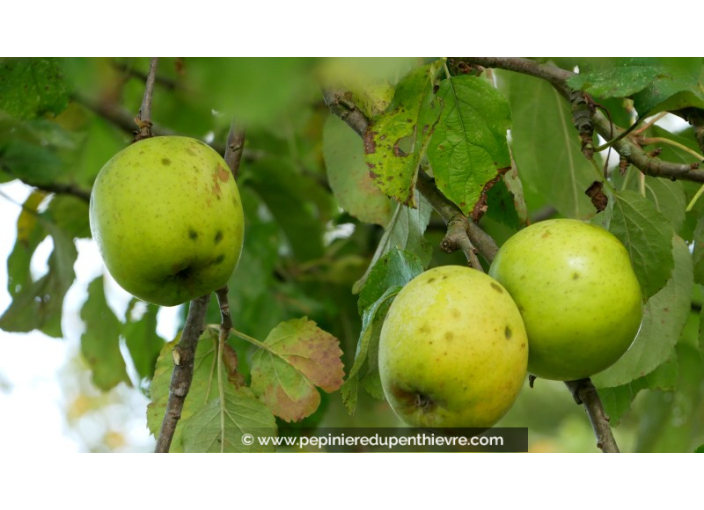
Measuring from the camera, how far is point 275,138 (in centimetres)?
251

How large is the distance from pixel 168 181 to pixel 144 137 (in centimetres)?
14

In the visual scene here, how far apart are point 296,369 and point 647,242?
60cm

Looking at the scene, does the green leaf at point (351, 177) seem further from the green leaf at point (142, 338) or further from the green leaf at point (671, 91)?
the green leaf at point (142, 338)

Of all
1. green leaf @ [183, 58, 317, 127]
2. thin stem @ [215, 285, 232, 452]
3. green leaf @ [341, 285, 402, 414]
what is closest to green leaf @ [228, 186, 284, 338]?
thin stem @ [215, 285, 232, 452]

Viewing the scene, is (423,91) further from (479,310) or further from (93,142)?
(93,142)

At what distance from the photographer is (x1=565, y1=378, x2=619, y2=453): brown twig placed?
95cm

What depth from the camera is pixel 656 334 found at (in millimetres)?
1320

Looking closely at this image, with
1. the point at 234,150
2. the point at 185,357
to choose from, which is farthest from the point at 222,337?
the point at 234,150

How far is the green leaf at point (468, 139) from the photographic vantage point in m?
1.06

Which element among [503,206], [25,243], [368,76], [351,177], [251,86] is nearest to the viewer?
[251,86]

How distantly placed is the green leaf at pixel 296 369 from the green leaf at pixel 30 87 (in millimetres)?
524

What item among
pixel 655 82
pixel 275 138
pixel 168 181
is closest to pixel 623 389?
pixel 655 82

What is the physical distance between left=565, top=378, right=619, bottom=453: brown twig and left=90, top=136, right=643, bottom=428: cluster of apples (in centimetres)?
4

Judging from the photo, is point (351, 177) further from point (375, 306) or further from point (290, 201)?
point (290, 201)
